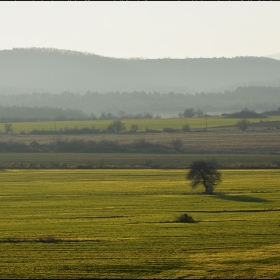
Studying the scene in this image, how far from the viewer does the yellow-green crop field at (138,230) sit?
27.2m

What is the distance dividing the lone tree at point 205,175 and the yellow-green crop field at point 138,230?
2.94 feet

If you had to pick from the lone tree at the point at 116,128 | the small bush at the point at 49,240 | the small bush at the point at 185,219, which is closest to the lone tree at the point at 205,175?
the small bush at the point at 185,219

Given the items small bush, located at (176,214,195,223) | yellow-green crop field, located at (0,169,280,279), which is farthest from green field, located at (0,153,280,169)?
small bush, located at (176,214,195,223)

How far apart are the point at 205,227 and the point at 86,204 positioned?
39.5 ft

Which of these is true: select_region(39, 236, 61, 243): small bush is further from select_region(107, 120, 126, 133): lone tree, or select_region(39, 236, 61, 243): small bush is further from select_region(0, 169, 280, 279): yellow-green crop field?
select_region(107, 120, 126, 133): lone tree

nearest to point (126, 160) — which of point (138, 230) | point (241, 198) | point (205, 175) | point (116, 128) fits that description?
point (205, 175)

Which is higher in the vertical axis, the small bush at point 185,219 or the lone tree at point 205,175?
the lone tree at point 205,175

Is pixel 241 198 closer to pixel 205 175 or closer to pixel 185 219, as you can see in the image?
pixel 205 175

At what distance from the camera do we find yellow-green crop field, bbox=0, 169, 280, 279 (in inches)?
1072

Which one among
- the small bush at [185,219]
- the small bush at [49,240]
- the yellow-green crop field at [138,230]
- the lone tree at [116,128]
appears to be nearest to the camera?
the yellow-green crop field at [138,230]

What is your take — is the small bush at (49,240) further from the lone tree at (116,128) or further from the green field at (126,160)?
the lone tree at (116,128)

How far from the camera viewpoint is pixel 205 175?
175 feet

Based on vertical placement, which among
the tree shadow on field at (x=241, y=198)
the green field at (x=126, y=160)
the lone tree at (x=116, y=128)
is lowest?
the tree shadow on field at (x=241, y=198)

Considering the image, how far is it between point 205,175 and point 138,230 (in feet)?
61.1
